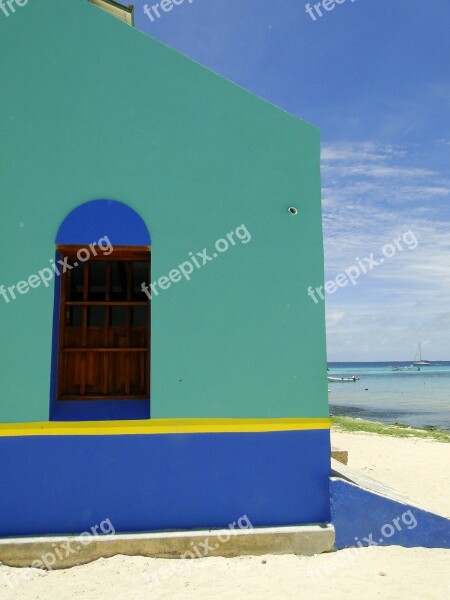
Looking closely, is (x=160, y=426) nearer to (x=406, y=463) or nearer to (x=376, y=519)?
(x=376, y=519)

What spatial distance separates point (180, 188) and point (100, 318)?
2384 mm

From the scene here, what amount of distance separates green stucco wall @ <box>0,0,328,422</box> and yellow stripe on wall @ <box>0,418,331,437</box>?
0.11m

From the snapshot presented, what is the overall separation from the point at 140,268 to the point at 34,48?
3.11m

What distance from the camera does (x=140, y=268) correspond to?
23.2 ft

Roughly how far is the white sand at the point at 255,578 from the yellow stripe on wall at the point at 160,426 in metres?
1.26

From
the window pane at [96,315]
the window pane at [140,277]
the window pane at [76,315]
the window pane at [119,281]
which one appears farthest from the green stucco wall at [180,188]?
the window pane at [140,277]

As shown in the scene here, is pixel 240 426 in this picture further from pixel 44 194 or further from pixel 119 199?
pixel 44 194

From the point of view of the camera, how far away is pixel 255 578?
444cm

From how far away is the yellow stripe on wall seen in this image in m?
4.79

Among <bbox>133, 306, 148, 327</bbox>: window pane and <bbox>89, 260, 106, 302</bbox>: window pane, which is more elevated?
<bbox>89, 260, 106, 302</bbox>: window pane

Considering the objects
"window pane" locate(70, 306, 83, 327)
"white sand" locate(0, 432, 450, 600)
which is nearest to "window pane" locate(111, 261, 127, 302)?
"window pane" locate(70, 306, 83, 327)

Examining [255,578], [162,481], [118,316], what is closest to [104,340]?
[118,316]

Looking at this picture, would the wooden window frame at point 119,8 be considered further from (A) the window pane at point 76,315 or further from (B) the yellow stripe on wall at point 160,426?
(B) the yellow stripe on wall at point 160,426

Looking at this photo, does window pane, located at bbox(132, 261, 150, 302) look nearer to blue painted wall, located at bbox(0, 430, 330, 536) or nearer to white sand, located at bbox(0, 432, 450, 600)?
blue painted wall, located at bbox(0, 430, 330, 536)
